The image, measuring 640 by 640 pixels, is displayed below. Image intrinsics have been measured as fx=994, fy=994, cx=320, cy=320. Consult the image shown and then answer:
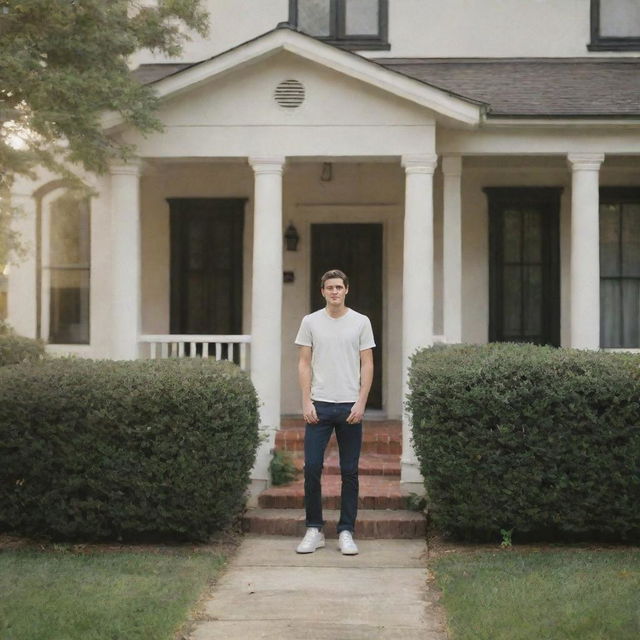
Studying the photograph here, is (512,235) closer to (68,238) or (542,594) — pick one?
(68,238)

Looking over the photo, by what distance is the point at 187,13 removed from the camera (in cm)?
861

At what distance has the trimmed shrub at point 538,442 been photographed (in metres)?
7.33

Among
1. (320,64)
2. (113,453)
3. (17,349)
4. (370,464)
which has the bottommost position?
(370,464)

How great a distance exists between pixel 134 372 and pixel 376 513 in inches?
96.1

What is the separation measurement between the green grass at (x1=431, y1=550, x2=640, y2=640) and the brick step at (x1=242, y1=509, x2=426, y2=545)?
90 centimetres

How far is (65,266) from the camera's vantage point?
11555mm

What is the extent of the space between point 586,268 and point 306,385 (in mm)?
3669

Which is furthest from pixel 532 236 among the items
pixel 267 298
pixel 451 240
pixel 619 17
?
pixel 267 298

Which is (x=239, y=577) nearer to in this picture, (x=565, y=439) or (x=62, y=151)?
(x=565, y=439)

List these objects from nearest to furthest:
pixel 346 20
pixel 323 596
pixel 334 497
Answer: pixel 323 596, pixel 334 497, pixel 346 20

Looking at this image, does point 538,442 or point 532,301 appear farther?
point 532,301

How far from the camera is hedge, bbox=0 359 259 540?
7.48m

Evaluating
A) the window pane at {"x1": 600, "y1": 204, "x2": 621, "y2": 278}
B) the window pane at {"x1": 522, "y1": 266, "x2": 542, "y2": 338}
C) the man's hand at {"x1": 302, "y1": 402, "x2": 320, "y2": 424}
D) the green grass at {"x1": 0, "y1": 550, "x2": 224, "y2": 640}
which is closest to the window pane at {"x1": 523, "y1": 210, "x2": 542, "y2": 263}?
the window pane at {"x1": 522, "y1": 266, "x2": 542, "y2": 338}

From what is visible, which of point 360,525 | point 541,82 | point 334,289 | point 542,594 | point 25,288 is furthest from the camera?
point 25,288
